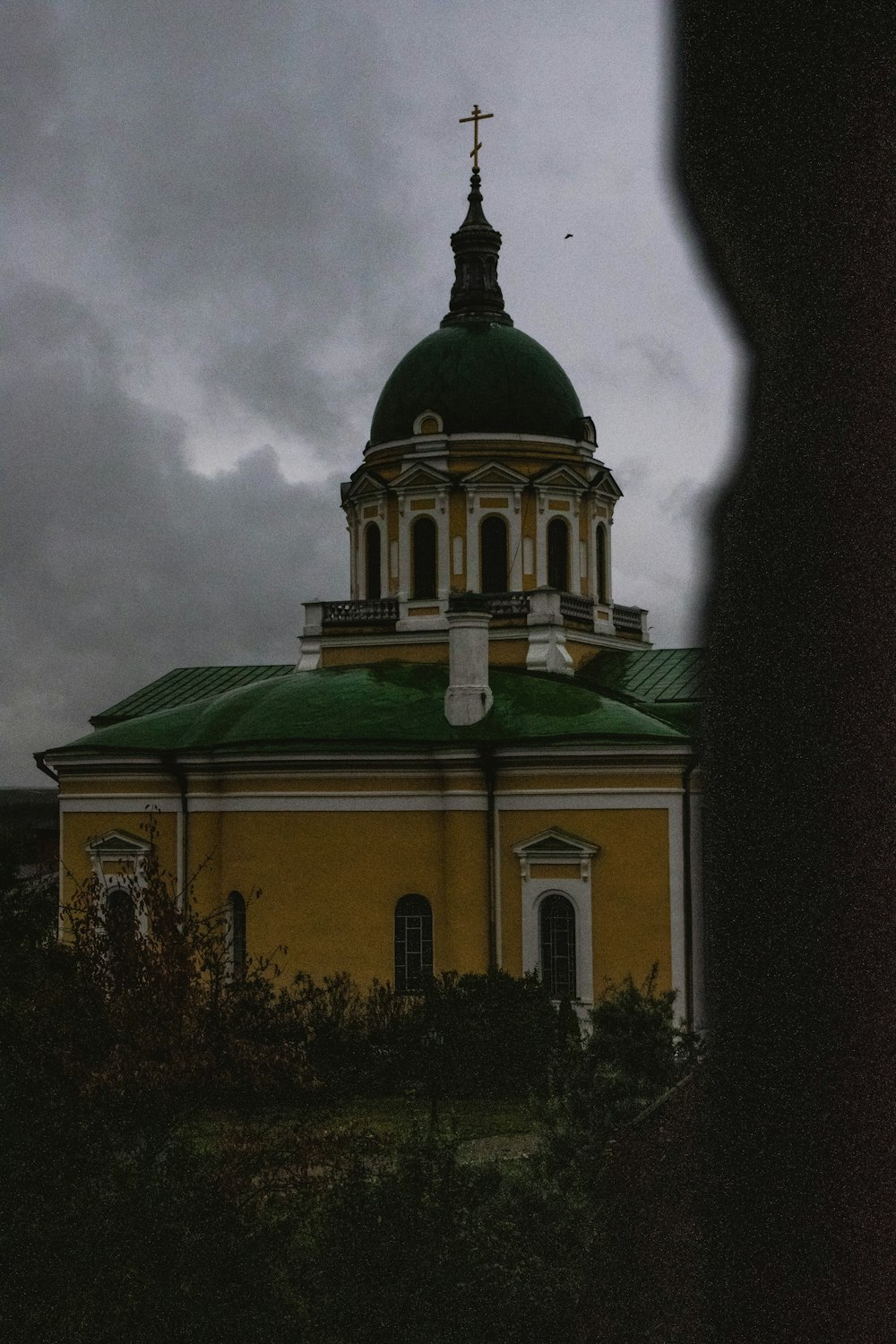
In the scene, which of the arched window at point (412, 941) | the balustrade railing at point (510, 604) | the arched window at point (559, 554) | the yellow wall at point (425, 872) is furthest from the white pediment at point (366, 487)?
the arched window at point (412, 941)

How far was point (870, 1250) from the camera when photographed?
2654 millimetres

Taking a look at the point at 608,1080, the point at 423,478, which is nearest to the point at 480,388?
the point at 423,478

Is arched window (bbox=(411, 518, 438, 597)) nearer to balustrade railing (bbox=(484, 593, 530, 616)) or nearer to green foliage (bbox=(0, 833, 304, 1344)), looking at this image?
balustrade railing (bbox=(484, 593, 530, 616))

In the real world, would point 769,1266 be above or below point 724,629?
below

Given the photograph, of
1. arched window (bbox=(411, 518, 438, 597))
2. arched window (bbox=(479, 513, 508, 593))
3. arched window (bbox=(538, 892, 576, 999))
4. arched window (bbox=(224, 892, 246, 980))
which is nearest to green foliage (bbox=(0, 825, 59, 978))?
arched window (bbox=(224, 892, 246, 980))

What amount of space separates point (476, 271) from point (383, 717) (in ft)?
42.2

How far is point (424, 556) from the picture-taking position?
97.3 ft

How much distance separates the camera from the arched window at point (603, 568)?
1223 inches

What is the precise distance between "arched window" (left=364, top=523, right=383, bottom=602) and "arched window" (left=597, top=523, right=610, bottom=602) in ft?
15.3

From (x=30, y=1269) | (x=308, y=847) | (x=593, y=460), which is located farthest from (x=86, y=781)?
(x=30, y=1269)

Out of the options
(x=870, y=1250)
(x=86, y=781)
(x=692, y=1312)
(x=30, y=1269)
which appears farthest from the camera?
(x=86, y=781)

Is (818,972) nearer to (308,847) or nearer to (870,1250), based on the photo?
(870,1250)

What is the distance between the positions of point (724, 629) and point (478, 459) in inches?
1076

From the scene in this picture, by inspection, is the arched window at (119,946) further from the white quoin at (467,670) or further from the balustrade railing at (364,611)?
the balustrade railing at (364,611)
